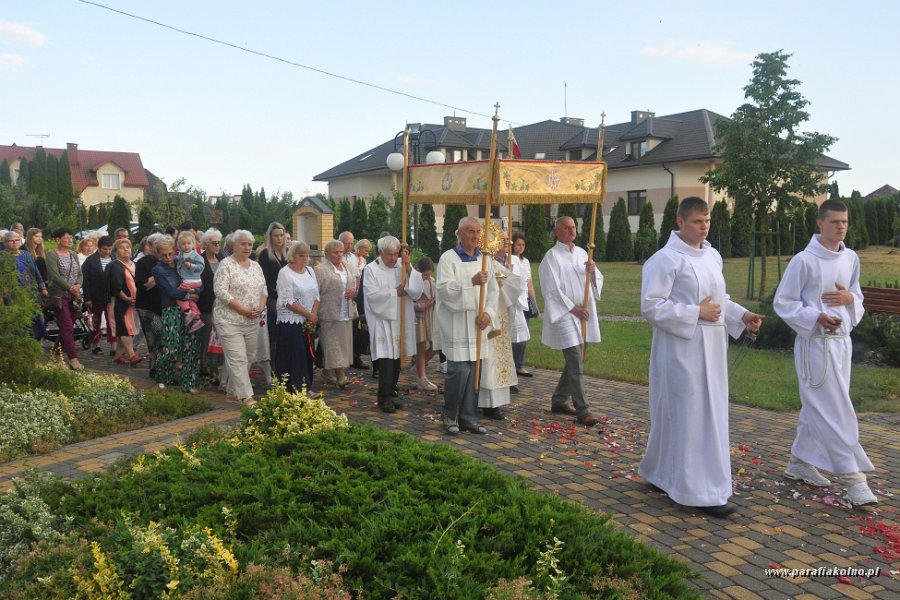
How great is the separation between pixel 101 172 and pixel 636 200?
1993 inches

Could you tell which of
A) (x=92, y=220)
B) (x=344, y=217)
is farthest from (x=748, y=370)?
(x=92, y=220)

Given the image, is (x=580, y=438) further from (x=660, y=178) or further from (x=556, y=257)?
(x=660, y=178)

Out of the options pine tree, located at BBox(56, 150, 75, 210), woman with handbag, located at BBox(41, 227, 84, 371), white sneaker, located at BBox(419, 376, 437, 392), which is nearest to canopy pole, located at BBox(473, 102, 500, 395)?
white sneaker, located at BBox(419, 376, 437, 392)

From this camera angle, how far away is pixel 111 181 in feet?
251

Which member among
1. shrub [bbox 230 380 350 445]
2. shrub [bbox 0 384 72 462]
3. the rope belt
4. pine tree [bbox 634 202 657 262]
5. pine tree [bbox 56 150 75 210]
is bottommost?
shrub [bbox 0 384 72 462]

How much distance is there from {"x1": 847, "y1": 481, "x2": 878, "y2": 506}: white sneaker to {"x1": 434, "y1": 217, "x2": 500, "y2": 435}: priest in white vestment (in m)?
3.23

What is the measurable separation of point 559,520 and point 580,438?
11.4 feet

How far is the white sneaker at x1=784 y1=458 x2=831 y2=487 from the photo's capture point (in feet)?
20.5

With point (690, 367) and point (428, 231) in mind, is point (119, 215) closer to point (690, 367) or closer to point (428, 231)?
point (428, 231)

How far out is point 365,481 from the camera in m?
4.74

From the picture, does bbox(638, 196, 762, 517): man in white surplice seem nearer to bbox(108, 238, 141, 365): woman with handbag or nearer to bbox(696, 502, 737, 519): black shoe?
bbox(696, 502, 737, 519): black shoe

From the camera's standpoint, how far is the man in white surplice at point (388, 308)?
29.4 ft

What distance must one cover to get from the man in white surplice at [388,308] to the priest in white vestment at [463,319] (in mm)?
961

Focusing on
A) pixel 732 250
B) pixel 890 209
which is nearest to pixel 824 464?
pixel 732 250
